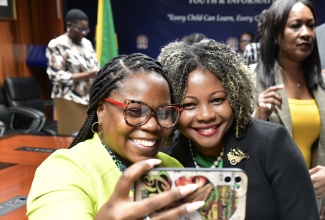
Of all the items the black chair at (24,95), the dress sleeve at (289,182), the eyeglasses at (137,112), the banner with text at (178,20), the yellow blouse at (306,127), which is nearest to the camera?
the eyeglasses at (137,112)

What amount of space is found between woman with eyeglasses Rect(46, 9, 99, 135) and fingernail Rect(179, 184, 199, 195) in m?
3.43

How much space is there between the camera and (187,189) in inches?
27.2

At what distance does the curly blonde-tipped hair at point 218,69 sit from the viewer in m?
1.16

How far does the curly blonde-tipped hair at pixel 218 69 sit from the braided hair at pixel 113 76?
13cm

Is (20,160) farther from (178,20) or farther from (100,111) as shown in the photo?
(178,20)

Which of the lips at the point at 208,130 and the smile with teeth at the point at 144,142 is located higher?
the smile with teeth at the point at 144,142

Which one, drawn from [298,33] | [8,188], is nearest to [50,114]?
[8,188]

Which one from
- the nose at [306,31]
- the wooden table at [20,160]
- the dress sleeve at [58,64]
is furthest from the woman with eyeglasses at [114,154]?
the dress sleeve at [58,64]

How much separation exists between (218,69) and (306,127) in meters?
0.77

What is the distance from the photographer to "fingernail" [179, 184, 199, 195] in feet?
2.25

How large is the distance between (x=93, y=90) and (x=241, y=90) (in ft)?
1.38

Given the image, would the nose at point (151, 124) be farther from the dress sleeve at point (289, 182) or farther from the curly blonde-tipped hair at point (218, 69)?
the dress sleeve at point (289, 182)

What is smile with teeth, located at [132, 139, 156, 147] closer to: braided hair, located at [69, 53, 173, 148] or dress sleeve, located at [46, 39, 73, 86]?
braided hair, located at [69, 53, 173, 148]

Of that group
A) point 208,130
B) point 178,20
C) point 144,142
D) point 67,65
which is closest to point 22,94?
point 67,65
